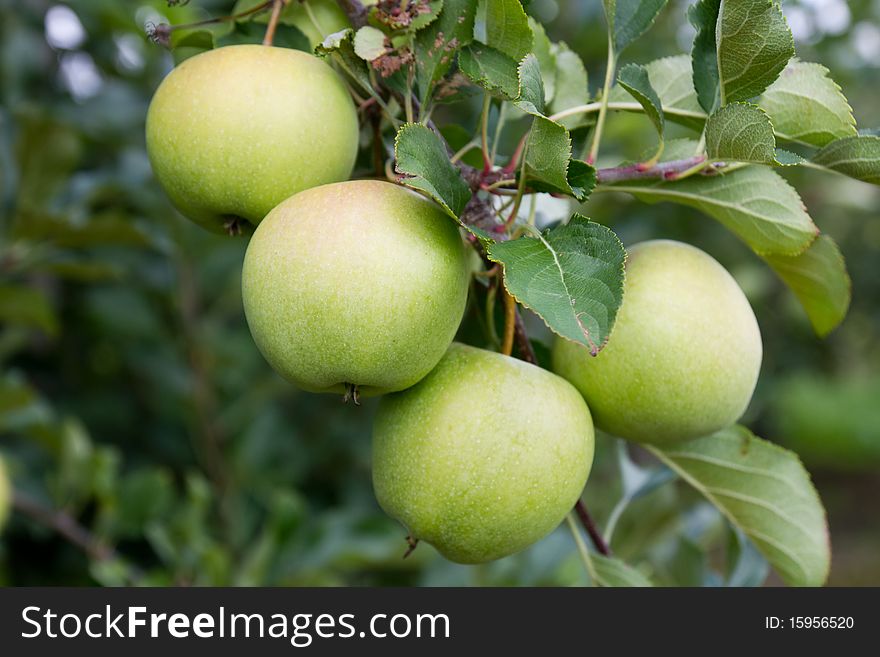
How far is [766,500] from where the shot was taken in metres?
1.05

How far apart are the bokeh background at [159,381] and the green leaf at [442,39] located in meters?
0.85

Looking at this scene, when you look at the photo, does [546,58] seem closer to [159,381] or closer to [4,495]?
[4,495]

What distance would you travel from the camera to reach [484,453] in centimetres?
78

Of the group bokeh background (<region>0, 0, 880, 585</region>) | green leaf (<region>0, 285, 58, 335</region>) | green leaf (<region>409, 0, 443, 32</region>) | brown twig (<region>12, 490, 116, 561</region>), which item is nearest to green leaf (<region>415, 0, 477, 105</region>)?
green leaf (<region>409, 0, 443, 32</region>)

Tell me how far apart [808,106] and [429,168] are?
0.42 m

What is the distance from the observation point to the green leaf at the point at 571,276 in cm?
66

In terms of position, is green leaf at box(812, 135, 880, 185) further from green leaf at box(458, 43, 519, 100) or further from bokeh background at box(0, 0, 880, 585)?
bokeh background at box(0, 0, 880, 585)

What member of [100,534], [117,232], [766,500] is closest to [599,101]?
[766,500]

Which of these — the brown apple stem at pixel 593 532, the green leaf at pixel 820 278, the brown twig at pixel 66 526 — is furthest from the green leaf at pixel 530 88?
the brown twig at pixel 66 526

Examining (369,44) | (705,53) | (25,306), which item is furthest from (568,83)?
(25,306)

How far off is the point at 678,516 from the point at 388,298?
1346 millimetres

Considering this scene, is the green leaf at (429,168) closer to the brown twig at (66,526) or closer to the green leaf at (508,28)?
the green leaf at (508,28)

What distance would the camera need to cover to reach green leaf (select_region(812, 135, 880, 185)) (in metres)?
0.76

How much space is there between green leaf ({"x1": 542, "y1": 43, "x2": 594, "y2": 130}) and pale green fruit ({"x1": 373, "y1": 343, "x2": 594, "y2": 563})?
33cm
